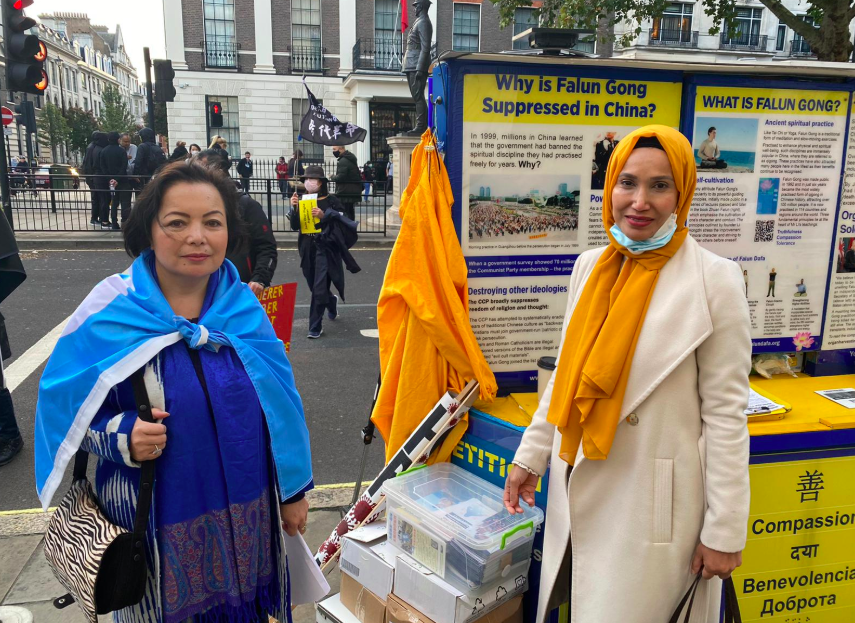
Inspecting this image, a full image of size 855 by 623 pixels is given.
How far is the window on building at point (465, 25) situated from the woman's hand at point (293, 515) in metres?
31.2

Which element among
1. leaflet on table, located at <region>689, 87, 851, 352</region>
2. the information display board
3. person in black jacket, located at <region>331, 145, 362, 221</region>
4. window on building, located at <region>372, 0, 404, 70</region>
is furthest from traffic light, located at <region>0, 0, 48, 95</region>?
window on building, located at <region>372, 0, 404, 70</region>

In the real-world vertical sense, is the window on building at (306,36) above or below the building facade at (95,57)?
below

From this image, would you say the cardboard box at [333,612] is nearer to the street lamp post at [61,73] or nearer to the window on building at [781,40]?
the window on building at [781,40]

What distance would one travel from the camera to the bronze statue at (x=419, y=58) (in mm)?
13406

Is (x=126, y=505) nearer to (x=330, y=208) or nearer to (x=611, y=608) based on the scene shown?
(x=611, y=608)

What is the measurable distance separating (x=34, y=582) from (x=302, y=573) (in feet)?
5.84

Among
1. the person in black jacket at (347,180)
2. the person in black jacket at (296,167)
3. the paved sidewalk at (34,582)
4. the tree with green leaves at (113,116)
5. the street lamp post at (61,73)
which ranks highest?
the street lamp post at (61,73)

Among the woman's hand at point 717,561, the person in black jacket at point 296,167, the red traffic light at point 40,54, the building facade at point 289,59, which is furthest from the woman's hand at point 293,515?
the building facade at point 289,59

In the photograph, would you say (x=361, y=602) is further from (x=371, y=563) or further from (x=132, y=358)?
(x=132, y=358)

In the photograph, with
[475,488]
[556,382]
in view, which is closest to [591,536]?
[556,382]

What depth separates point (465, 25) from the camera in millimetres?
30891

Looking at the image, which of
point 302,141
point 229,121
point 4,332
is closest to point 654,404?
point 4,332

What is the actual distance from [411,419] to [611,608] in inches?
45.2

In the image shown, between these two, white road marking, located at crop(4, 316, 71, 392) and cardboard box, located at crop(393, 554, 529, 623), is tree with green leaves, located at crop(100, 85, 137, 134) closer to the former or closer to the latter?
white road marking, located at crop(4, 316, 71, 392)
